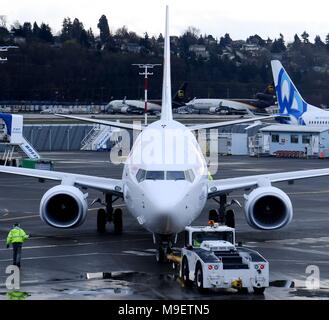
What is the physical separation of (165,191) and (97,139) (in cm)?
7812

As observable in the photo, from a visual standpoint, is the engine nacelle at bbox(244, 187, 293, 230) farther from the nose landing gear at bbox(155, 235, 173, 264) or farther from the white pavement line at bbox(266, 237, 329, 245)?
the nose landing gear at bbox(155, 235, 173, 264)

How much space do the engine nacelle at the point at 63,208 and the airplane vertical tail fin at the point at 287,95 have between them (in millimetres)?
64687

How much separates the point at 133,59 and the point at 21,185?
348 feet

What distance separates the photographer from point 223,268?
27328mm

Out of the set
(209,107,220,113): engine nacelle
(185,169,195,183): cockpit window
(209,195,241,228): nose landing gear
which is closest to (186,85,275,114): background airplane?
(209,107,220,113): engine nacelle

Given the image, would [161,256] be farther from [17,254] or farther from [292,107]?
[292,107]

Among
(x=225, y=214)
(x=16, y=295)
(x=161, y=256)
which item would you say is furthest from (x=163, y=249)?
(x=225, y=214)

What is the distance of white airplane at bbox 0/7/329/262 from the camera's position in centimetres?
3219

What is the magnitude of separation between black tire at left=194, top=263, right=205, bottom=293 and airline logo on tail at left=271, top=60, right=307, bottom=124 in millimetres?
73099

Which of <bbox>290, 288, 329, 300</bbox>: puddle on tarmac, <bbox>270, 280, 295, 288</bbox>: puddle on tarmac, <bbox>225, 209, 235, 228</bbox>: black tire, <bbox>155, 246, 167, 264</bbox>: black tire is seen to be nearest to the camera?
<bbox>290, 288, 329, 300</bbox>: puddle on tarmac

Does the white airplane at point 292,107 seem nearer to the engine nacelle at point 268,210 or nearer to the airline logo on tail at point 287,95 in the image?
the airline logo on tail at point 287,95

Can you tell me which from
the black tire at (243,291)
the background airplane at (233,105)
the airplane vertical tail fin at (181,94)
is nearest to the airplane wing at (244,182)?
the black tire at (243,291)
